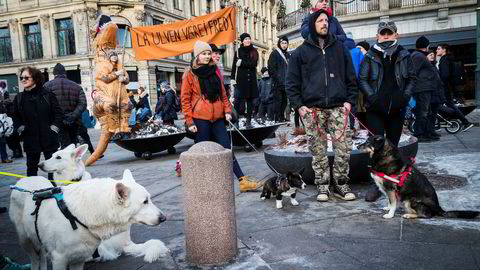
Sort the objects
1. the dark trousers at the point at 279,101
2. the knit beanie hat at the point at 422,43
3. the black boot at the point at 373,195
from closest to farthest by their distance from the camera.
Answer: the black boot at the point at 373,195 → the knit beanie hat at the point at 422,43 → the dark trousers at the point at 279,101

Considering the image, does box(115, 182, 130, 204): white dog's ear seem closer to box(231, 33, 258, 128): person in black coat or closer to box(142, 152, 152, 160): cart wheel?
box(231, 33, 258, 128): person in black coat

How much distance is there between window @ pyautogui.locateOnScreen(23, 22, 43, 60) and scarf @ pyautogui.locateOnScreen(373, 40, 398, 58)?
3595 centimetres

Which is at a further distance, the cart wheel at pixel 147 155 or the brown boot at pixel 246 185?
the cart wheel at pixel 147 155

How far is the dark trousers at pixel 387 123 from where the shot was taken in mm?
5145

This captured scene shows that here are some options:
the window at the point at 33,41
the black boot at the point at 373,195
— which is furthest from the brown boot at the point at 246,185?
the window at the point at 33,41

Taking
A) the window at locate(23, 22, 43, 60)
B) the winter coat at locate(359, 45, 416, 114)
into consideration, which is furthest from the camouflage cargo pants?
the window at locate(23, 22, 43, 60)

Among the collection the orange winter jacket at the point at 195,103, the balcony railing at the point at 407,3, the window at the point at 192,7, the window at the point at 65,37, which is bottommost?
the orange winter jacket at the point at 195,103

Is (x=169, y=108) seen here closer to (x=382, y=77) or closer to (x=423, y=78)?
(x=423, y=78)

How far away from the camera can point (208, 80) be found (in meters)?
5.59

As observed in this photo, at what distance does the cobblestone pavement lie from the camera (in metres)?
3.21

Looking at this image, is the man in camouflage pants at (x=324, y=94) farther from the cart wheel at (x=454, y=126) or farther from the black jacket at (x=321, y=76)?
the cart wheel at (x=454, y=126)

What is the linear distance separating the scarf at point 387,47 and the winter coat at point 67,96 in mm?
6024

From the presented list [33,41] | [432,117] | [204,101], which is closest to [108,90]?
[204,101]

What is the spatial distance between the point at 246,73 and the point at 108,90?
330 centimetres
